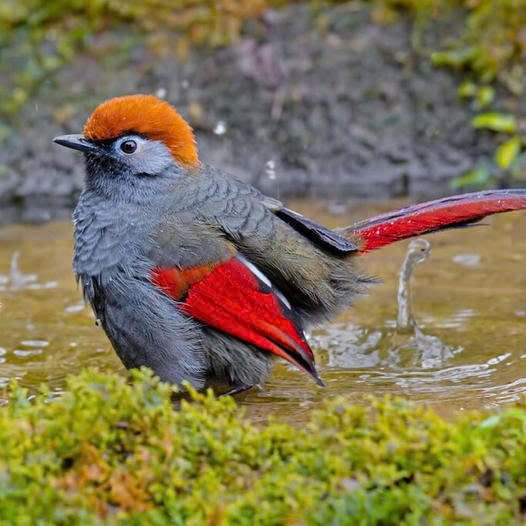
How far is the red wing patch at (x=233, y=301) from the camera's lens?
13.9 feet

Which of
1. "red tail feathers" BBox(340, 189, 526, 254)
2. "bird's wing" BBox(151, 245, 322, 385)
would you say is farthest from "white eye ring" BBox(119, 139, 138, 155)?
"red tail feathers" BBox(340, 189, 526, 254)

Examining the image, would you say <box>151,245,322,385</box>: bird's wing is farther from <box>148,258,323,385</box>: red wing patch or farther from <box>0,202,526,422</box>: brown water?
<box>0,202,526,422</box>: brown water

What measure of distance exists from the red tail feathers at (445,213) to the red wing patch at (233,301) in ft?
2.53

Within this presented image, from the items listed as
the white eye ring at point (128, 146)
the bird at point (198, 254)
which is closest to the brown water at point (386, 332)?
the bird at point (198, 254)

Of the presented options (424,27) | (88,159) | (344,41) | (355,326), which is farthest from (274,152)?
(88,159)

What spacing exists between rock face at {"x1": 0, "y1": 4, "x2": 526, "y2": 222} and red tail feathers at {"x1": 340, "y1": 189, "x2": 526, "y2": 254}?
3132 millimetres

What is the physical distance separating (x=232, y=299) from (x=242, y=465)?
1.30 m

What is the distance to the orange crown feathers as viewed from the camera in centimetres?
447

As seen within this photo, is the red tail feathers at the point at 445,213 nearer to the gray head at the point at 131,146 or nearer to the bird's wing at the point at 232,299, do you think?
the bird's wing at the point at 232,299

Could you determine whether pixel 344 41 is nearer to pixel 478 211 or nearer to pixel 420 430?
pixel 478 211

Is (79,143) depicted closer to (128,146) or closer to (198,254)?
(128,146)

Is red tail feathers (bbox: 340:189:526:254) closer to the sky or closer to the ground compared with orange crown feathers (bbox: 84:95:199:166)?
closer to the ground

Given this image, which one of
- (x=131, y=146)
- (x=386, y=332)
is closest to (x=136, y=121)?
(x=131, y=146)

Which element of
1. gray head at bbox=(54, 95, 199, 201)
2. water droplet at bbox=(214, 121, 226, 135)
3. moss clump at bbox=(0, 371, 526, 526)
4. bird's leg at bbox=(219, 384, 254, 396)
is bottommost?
Result: bird's leg at bbox=(219, 384, 254, 396)
